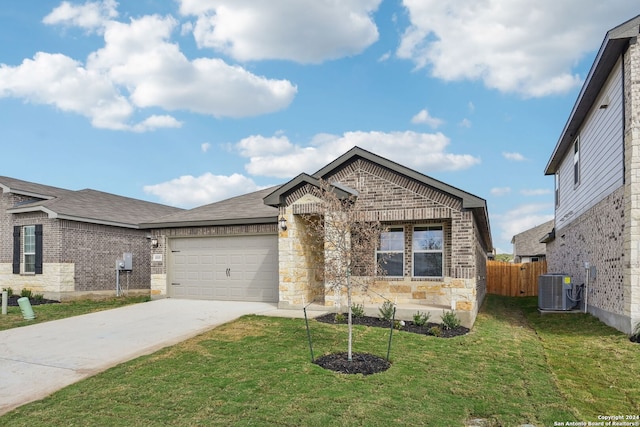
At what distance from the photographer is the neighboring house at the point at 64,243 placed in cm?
1644

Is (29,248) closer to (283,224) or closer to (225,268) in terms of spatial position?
(225,268)

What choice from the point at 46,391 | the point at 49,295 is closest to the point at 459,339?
the point at 46,391

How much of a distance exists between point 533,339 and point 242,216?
28.9 feet

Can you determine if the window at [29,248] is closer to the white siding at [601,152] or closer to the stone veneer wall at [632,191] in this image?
the stone veneer wall at [632,191]

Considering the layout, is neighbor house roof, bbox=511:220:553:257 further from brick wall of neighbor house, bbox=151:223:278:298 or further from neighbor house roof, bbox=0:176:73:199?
neighbor house roof, bbox=0:176:73:199

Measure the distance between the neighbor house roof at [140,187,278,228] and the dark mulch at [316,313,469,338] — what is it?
13.2ft

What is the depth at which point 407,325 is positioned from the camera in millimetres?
10438

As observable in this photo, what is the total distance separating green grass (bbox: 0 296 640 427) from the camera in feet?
17.4

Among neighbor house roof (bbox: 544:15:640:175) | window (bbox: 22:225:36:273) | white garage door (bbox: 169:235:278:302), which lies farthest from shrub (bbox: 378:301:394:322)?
window (bbox: 22:225:36:273)

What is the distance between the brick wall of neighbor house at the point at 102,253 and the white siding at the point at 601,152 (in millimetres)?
17017

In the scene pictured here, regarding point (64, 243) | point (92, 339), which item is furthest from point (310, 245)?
point (64, 243)

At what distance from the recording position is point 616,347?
8.67 meters

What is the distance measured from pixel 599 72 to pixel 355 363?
9.52 metres

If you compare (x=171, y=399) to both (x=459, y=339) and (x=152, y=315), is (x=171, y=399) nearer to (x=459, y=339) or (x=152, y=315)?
(x=459, y=339)
